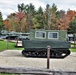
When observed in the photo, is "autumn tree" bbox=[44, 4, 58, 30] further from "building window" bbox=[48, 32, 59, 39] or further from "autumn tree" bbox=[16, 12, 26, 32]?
"building window" bbox=[48, 32, 59, 39]

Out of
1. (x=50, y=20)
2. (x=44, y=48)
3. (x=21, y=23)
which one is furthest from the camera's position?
(x=21, y=23)

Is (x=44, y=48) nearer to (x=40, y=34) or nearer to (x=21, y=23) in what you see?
(x=40, y=34)

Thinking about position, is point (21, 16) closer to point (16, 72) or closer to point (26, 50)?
point (26, 50)

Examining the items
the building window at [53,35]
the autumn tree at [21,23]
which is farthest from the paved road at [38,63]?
the autumn tree at [21,23]

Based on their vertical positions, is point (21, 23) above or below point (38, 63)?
above

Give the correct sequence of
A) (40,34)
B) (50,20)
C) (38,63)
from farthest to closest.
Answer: (50,20) → (40,34) → (38,63)

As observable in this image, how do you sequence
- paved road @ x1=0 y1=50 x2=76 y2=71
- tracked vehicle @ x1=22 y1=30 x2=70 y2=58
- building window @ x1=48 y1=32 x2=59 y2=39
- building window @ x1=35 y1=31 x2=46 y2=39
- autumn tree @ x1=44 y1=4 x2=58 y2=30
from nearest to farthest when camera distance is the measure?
paved road @ x1=0 y1=50 x2=76 y2=71 < tracked vehicle @ x1=22 y1=30 x2=70 y2=58 < building window @ x1=48 y1=32 x2=59 y2=39 < building window @ x1=35 y1=31 x2=46 y2=39 < autumn tree @ x1=44 y1=4 x2=58 y2=30

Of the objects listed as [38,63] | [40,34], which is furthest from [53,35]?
[38,63]

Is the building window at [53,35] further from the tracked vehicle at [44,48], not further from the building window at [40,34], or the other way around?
the tracked vehicle at [44,48]

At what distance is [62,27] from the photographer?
72375 millimetres

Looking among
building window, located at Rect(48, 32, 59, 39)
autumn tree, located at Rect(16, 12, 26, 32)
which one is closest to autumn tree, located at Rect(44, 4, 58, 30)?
autumn tree, located at Rect(16, 12, 26, 32)

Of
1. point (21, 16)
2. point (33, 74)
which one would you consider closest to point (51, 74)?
point (33, 74)

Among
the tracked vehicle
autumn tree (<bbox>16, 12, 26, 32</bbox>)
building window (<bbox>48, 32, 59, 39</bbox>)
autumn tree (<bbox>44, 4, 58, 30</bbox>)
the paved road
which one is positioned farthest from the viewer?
autumn tree (<bbox>16, 12, 26, 32</bbox>)

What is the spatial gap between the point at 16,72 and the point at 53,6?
8034 cm
